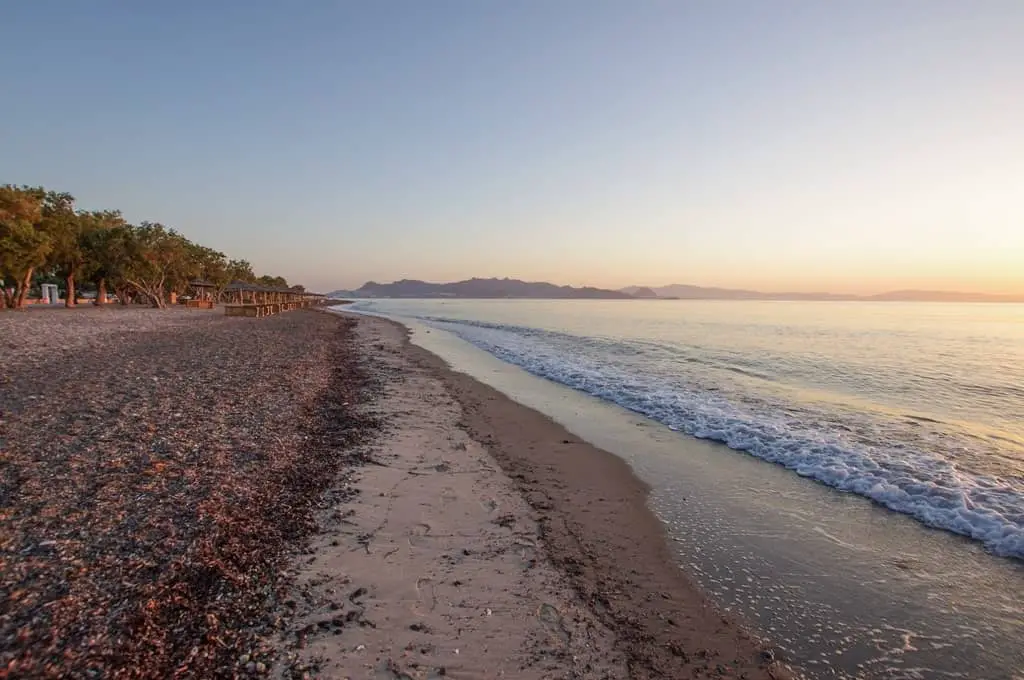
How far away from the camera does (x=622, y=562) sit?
5.82m

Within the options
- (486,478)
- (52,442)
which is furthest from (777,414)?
(52,442)

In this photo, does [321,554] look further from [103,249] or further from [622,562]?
[103,249]

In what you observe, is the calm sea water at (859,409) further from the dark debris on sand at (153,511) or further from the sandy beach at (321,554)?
the dark debris on sand at (153,511)

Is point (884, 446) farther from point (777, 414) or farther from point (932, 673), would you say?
point (932, 673)

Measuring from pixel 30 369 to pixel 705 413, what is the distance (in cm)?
1962

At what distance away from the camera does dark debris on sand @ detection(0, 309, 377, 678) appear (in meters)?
3.68

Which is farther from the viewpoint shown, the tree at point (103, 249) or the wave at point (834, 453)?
the tree at point (103, 249)

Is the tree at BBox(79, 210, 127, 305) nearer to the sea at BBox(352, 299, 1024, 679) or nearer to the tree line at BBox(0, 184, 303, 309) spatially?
the tree line at BBox(0, 184, 303, 309)

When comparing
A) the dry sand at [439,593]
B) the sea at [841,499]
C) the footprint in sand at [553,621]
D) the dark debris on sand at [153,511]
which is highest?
the dark debris on sand at [153,511]

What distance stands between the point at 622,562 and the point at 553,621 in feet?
5.19

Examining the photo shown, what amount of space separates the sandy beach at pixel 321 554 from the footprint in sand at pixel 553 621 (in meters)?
0.03

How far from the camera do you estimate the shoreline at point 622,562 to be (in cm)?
425

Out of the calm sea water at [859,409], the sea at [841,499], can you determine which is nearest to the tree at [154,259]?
the calm sea water at [859,409]

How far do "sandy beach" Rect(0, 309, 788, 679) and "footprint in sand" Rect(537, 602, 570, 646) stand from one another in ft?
0.10
